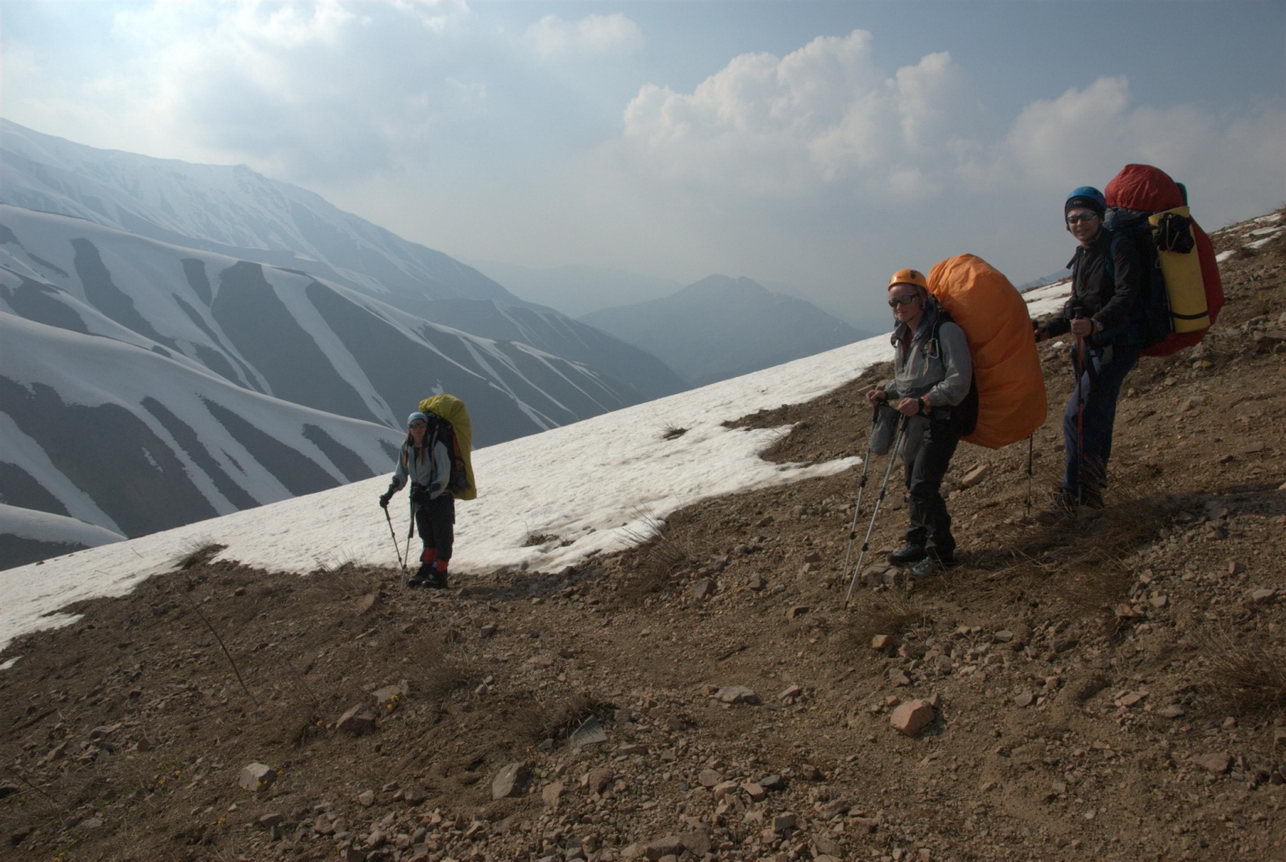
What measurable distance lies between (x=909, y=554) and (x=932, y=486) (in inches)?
26.2

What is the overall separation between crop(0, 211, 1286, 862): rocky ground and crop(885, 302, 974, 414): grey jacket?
1.39 m

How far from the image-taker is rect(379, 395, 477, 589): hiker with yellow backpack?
8914 millimetres

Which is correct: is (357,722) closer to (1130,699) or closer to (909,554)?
(909,554)

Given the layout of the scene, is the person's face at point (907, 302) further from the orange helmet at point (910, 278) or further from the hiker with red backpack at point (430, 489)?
the hiker with red backpack at point (430, 489)

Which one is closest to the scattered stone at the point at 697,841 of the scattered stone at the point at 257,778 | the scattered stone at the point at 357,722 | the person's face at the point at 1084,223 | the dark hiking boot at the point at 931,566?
the dark hiking boot at the point at 931,566

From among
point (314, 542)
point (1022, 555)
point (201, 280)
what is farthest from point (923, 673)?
point (201, 280)

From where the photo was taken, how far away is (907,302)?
16.2 feet

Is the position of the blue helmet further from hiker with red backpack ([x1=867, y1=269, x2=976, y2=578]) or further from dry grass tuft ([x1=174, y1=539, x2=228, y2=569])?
dry grass tuft ([x1=174, y1=539, x2=228, y2=569])

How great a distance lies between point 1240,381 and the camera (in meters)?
7.19

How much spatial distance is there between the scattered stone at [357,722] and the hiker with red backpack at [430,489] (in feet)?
11.5

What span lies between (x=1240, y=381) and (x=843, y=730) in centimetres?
649

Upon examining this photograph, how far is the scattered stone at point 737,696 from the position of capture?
4684mm

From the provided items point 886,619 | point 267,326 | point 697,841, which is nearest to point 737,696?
point 886,619

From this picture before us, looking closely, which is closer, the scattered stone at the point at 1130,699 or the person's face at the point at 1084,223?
the scattered stone at the point at 1130,699
